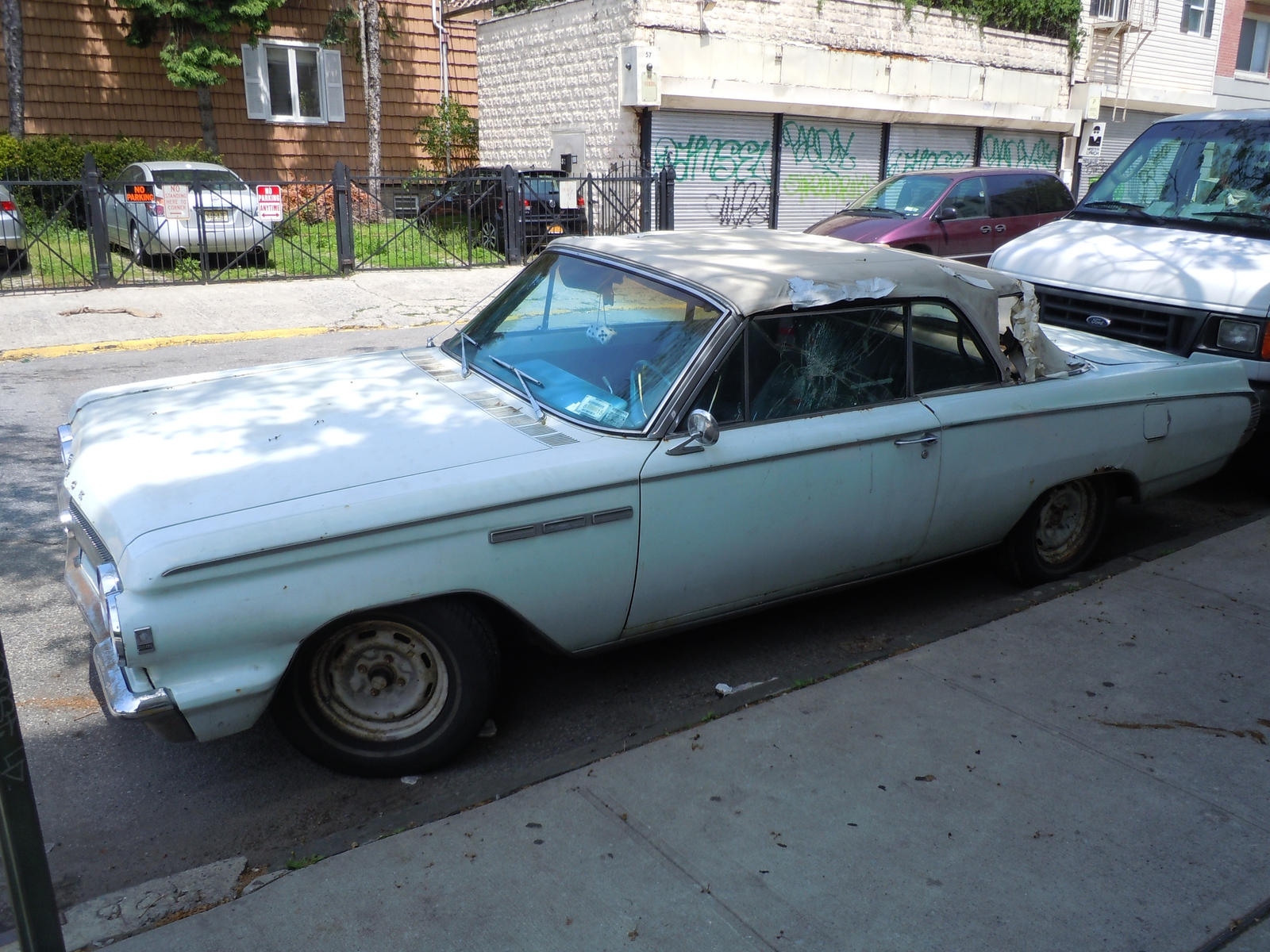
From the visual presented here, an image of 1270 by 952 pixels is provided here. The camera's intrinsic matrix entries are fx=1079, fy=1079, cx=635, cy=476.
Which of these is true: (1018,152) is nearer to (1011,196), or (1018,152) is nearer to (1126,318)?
(1011,196)

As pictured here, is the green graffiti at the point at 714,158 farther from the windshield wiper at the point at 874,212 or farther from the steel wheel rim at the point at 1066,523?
the steel wheel rim at the point at 1066,523

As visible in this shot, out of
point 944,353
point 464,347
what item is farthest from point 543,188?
point 944,353

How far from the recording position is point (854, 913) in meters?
2.89

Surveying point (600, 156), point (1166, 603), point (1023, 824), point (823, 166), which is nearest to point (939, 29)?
point (823, 166)

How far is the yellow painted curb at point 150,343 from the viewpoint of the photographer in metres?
10.5

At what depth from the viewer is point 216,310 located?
41.5ft

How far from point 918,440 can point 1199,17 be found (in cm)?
2909

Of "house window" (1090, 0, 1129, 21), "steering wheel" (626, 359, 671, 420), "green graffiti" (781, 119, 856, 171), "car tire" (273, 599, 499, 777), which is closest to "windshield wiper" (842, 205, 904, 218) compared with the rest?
"green graffiti" (781, 119, 856, 171)

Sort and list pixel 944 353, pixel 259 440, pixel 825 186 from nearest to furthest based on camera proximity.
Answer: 1. pixel 259 440
2. pixel 944 353
3. pixel 825 186

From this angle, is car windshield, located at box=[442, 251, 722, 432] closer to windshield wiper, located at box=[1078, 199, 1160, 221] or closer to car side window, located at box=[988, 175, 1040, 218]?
windshield wiper, located at box=[1078, 199, 1160, 221]

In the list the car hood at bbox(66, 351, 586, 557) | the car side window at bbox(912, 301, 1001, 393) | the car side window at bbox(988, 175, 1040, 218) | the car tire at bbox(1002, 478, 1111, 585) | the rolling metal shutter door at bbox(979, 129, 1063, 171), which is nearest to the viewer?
the car hood at bbox(66, 351, 586, 557)

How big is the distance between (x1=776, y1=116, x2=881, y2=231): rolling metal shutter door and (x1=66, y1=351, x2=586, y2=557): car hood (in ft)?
60.8

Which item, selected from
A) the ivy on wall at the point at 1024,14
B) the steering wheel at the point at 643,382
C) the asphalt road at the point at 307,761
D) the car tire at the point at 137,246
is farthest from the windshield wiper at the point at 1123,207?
the ivy on wall at the point at 1024,14

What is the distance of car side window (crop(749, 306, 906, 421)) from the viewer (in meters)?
3.99
